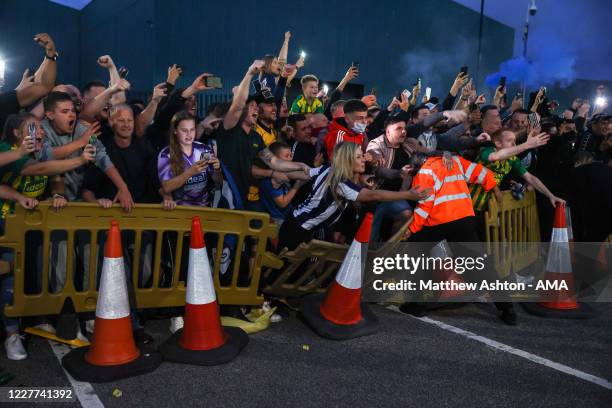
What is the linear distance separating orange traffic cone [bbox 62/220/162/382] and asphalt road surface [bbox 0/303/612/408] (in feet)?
0.41

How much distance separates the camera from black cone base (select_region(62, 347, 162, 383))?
11.8 ft

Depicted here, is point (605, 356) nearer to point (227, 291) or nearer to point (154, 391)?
point (227, 291)

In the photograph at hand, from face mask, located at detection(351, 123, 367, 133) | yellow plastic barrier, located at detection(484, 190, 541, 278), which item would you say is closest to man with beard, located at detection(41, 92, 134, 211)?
face mask, located at detection(351, 123, 367, 133)

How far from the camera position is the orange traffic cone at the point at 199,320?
3.98 meters

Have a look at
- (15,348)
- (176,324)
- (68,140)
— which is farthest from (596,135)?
(15,348)

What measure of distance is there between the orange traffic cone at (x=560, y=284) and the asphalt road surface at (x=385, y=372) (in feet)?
1.22

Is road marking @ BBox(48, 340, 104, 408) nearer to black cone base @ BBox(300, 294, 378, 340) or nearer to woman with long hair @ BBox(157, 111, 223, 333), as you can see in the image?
woman with long hair @ BBox(157, 111, 223, 333)

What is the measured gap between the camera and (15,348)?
13.0 feet

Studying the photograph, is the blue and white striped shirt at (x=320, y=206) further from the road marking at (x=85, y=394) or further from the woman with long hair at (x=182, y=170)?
the road marking at (x=85, y=394)

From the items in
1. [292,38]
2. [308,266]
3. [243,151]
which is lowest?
[308,266]

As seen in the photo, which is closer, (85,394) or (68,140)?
(85,394)

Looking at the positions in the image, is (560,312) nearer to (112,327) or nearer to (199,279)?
(199,279)

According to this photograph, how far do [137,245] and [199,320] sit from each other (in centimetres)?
84

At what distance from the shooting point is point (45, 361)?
12.9 feet
